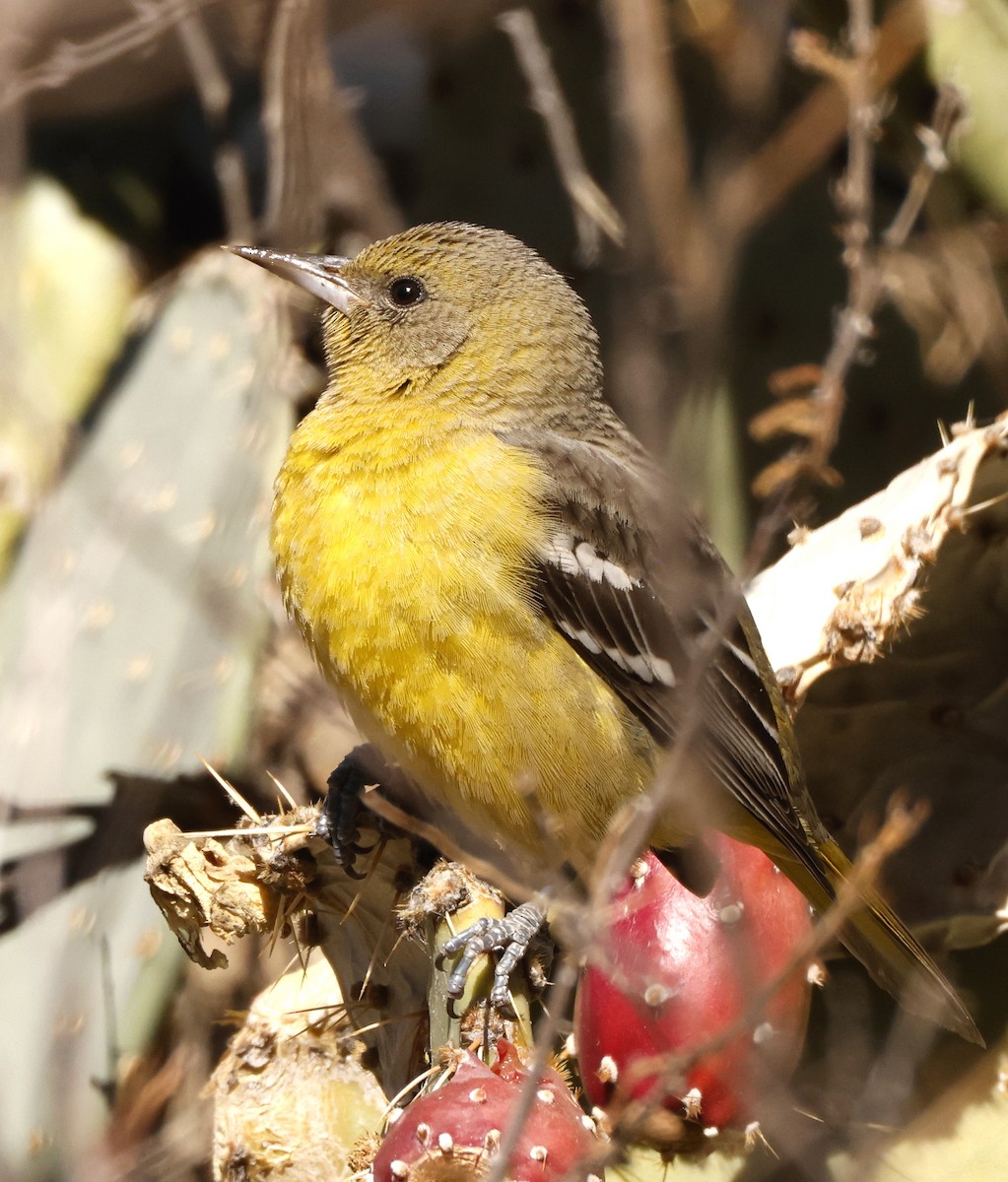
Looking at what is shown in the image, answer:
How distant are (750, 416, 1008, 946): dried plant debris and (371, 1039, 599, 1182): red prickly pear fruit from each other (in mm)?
1067

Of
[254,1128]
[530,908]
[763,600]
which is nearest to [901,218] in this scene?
[763,600]

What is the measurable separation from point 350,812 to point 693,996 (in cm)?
81

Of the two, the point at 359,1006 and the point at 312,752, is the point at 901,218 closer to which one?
the point at 359,1006

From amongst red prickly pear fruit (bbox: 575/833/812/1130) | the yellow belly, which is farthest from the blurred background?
red prickly pear fruit (bbox: 575/833/812/1130)

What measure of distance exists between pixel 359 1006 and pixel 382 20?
13.1ft

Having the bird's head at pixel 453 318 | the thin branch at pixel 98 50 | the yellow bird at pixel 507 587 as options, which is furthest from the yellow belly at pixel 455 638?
the thin branch at pixel 98 50

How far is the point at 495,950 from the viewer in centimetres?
264

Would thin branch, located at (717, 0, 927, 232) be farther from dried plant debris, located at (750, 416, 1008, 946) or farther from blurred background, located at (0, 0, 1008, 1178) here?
dried plant debris, located at (750, 416, 1008, 946)

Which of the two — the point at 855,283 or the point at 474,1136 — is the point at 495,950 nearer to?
the point at 474,1136

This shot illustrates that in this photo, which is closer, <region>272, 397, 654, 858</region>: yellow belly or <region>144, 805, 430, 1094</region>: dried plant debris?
<region>144, 805, 430, 1094</region>: dried plant debris

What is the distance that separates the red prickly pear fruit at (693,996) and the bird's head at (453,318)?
4.64 ft

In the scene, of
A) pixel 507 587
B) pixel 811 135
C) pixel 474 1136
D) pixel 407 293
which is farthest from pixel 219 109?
pixel 474 1136

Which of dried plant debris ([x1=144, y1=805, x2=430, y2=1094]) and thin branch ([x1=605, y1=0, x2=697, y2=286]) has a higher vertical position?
thin branch ([x1=605, y1=0, x2=697, y2=286])

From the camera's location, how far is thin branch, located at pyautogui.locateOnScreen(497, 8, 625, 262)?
426 centimetres
